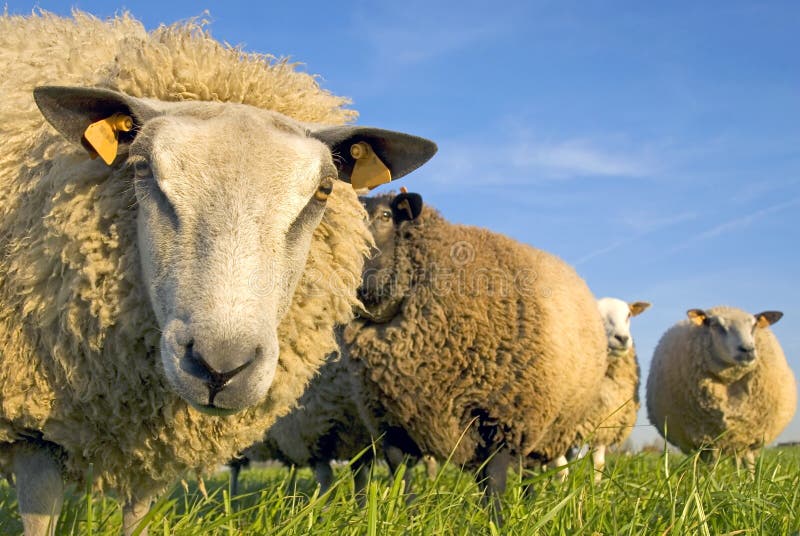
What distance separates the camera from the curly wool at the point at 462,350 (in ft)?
17.2

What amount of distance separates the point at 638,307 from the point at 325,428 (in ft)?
20.1

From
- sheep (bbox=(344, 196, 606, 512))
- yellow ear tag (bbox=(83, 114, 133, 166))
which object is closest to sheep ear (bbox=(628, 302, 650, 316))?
sheep (bbox=(344, 196, 606, 512))

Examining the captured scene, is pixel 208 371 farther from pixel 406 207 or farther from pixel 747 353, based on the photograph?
pixel 747 353

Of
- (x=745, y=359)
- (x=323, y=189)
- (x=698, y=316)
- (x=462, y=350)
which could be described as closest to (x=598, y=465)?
(x=462, y=350)

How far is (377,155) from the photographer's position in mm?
3074

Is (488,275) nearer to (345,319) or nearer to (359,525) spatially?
(345,319)

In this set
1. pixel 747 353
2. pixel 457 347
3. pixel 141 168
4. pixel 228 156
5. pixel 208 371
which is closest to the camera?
pixel 208 371

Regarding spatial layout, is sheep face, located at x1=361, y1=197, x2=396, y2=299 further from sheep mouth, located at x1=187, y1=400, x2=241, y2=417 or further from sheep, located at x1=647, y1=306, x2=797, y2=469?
sheep, located at x1=647, y1=306, x2=797, y2=469

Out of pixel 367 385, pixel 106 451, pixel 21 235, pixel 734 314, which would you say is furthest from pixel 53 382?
pixel 734 314

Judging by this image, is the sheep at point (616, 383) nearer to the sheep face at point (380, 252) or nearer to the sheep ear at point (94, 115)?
the sheep face at point (380, 252)

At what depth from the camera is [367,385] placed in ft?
18.0

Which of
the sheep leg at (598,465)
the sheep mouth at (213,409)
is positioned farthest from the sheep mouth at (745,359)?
the sheep mouth at (213,409)

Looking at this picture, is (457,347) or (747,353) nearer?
(457,347)

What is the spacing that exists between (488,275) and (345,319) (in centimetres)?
254
